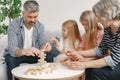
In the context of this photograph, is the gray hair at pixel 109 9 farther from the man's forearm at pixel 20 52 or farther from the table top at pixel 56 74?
the man's forearm at pixel 20 52

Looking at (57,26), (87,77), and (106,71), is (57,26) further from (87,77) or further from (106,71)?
(106,71)

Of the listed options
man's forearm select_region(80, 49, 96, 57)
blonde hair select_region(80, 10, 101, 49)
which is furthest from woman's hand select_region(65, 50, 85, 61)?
blonde hair select_region(80, 10, 101, 49)

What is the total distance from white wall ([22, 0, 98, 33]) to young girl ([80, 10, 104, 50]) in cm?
95

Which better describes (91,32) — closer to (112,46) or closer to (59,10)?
(112,46)

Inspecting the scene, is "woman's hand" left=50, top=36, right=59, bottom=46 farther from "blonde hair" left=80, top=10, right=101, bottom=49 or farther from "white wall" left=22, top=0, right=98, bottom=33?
"white wall" left=22, top=0, right=98, bottom=33

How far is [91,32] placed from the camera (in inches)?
116

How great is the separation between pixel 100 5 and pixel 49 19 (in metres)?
1.86

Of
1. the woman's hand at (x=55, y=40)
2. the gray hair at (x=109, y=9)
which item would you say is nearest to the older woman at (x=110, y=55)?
the gray hair at (x=109, y=9)

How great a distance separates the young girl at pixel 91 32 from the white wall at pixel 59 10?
95 centimetres

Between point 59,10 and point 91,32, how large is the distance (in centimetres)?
117

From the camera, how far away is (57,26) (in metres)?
4.06

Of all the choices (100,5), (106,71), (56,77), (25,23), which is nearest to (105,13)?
(100,5)

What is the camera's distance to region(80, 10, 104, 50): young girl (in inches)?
115

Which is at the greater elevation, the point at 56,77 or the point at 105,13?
the point at 105,13
